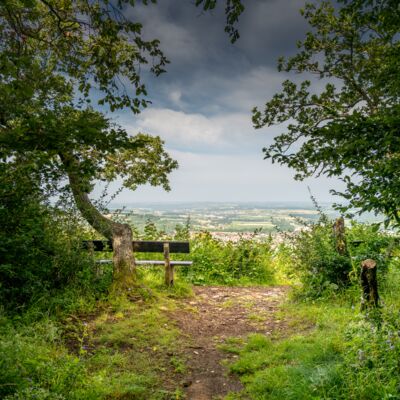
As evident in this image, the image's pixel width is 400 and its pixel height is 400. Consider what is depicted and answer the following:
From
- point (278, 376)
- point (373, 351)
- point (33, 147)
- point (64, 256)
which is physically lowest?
point (278, 376)

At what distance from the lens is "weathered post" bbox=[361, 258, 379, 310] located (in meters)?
4.55

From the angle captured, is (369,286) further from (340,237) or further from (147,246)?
(147,246)

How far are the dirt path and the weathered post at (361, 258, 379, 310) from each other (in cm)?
196

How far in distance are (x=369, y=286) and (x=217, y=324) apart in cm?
327

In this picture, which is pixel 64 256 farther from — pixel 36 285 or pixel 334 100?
pixel 334 100

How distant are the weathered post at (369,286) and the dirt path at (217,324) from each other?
1956 mm

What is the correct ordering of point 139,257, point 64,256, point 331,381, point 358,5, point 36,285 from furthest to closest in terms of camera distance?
point 139,257 → point 64,256 → point 36,285 → point 358,5 → point 331,381

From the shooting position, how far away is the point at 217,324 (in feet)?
21.7

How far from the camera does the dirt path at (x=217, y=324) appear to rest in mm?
4246

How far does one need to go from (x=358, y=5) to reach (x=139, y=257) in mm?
9500

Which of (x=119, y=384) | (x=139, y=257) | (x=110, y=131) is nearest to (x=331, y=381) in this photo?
(x=119, y=384)

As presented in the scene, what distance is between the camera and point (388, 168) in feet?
12.5

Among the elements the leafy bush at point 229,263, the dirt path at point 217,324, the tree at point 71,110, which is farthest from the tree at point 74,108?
the leafy bush at point 229,263

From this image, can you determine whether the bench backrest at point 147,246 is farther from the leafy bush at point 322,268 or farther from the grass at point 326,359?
the grass at point 326,359
